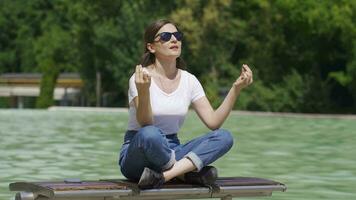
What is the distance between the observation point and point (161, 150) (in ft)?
18.2

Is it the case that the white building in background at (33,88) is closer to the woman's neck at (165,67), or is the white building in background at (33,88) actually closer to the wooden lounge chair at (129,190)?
the woman's neck at (165,67)

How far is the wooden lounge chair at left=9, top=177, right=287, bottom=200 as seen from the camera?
5305 mm

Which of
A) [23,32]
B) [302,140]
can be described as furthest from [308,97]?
[23,32]

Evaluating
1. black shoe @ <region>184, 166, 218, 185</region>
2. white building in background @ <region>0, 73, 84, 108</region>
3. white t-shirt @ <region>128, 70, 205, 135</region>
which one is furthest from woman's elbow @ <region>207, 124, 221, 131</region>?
white building in background @ <region>0, 73, 84, 108</region>

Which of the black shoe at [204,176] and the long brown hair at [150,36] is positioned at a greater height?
the long brown hair at [150,36]

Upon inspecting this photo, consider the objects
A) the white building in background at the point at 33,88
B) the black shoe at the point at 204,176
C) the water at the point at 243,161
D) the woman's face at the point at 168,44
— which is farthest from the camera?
the white building in background at the point at 33,88

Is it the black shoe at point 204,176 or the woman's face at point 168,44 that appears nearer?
the black shoe at point 204,176

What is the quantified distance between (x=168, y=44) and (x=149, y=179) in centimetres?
103

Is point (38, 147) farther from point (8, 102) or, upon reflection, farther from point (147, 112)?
point (8, 102)

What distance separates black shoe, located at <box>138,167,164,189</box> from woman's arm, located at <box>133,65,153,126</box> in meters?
0.34

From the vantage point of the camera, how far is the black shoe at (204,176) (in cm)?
574

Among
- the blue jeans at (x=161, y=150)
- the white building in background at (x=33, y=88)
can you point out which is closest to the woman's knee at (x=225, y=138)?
the blue jeans at (x=161, y=150)

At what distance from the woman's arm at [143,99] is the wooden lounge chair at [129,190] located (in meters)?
0.46

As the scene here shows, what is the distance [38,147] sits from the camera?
53.3 ft
